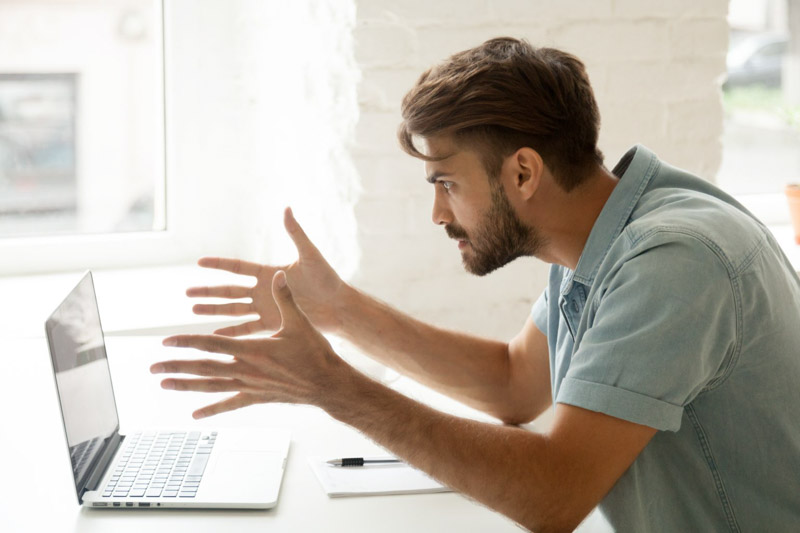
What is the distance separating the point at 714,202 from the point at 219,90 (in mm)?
1402

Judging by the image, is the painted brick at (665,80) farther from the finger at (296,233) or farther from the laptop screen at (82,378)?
the laptop screen at (82,378)

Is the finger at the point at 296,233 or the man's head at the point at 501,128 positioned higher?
the man's head at the point at 501,128

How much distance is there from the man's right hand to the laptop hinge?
0.25 m

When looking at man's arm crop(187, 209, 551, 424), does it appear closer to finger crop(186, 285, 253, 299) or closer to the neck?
finger crop(186, 285, 253, 299)

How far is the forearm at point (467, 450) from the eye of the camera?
3.37 ft

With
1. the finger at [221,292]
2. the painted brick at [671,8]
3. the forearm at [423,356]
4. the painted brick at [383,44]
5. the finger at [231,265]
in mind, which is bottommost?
the forearm at [423,356]

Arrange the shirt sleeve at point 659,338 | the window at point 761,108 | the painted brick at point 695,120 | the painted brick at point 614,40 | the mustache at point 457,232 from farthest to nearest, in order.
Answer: the window at point 761,108 < the painted brick at point 695,120 < the painted brick at point 614,40 < the mustache at point 457,232 < the shirt sleeve at point 659,338

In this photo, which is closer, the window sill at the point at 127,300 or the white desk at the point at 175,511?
the white desk at the point at 175,511

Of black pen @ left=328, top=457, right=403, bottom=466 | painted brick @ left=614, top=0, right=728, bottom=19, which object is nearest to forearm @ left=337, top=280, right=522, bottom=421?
black pen @ left=328, top=457, right=403, bottom=466

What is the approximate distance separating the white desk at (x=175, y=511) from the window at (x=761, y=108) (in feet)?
4.88

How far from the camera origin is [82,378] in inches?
45.3

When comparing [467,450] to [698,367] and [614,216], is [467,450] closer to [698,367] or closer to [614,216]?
[698,367]

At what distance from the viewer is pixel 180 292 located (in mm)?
2066

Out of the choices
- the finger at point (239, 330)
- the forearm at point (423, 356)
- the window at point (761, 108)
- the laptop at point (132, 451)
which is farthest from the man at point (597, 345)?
the window at point (761, 108)
